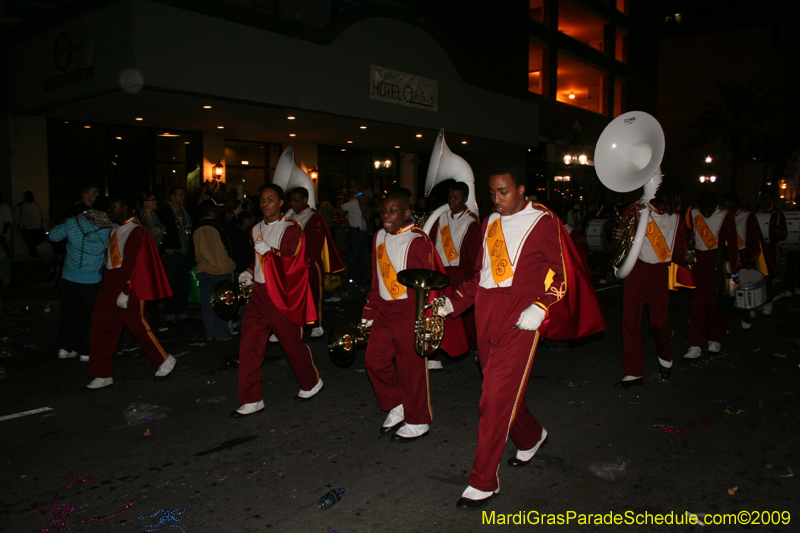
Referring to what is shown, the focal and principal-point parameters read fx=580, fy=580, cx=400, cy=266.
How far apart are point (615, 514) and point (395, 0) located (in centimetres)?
2460

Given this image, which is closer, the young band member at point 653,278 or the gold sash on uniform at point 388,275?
the gold sash on uniform at point 388,275

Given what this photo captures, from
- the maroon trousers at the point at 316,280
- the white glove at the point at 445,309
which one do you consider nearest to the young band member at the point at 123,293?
the maroon trousers at the point at 316,280

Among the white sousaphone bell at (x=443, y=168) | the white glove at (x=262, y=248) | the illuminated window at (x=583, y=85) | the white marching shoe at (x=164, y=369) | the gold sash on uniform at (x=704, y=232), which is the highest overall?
the illuminated window at (x=583, y=85)

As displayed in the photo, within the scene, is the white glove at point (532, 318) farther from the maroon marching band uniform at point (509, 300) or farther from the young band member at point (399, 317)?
the young band member at point (399, 317)

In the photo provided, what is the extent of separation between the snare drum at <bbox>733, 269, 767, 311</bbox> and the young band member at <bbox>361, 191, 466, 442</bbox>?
5.00 meters

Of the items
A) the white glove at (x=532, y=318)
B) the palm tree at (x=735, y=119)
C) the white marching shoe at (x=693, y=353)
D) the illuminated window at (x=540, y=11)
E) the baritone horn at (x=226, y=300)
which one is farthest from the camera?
the palm tree at (x=735, y=119)

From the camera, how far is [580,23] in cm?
3128

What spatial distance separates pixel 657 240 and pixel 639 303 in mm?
649

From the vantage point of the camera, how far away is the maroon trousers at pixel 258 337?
501 centimetres

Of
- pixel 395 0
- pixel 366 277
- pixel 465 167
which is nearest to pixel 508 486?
pixel 465 167

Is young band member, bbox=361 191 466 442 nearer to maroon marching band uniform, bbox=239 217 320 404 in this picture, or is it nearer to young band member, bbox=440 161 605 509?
young band member, bbox=440 161 605 509

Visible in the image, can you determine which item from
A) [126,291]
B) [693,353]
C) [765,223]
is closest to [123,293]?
[126,291]

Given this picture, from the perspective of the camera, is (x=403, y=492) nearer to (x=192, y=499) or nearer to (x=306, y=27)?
(x=192, y=499)

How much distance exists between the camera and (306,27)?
48.1 ft
